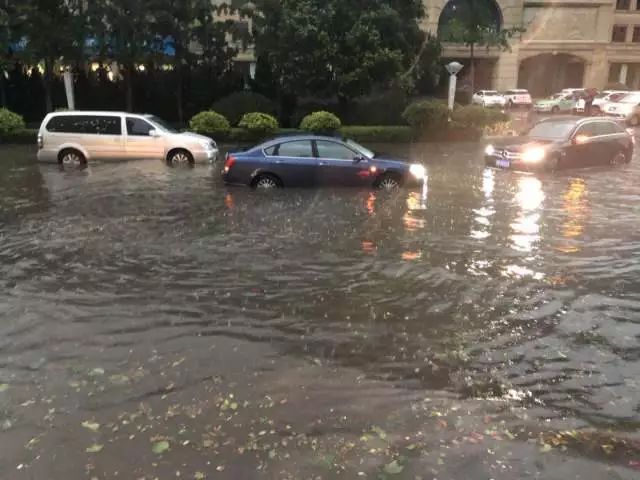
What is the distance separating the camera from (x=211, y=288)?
7.11 meters

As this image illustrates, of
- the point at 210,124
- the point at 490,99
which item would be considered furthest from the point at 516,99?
the point at 210,124

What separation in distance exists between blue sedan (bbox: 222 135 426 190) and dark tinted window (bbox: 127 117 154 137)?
16.4 feet

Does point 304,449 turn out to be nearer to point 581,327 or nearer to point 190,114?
point 581,327

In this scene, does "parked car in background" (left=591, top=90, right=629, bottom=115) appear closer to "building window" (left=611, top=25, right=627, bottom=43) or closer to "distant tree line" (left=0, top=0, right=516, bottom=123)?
"distant tree line" (left=0, top=0, right=516, bottom=123)

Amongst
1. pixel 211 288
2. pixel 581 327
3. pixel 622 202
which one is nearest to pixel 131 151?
pixel 211 288

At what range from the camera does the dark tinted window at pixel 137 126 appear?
16.6 metres

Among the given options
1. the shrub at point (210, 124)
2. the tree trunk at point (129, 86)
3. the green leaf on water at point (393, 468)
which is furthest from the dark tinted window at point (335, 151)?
the tree trunk at point (129, 86)

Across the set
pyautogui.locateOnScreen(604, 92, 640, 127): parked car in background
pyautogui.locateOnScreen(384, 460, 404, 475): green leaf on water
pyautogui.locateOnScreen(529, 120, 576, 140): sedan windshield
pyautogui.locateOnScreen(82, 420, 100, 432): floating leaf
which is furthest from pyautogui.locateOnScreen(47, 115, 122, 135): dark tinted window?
pyautogui.locateOnScreen(604, 92, 640, 127): parked car in background

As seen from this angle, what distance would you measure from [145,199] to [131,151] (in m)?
4.98

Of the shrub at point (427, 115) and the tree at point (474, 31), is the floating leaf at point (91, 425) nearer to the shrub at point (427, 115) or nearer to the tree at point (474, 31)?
the shrub at point (427, 115)

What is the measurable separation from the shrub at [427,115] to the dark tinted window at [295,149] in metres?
12.8

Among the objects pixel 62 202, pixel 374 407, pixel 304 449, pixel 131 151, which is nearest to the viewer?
pixel 304 449

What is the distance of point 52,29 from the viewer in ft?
82.2

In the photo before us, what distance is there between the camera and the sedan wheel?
12.8m
